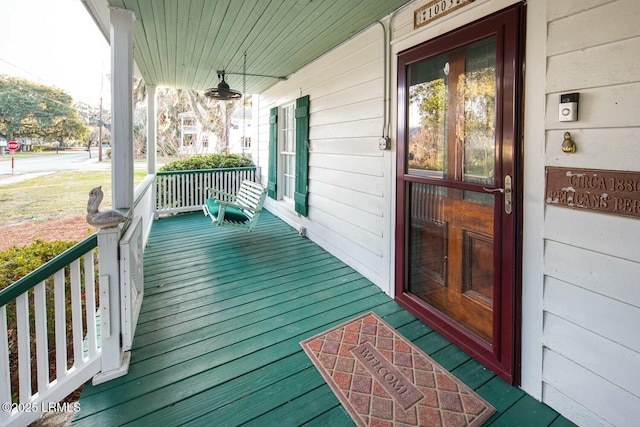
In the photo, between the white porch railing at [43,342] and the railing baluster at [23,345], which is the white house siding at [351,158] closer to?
the white porch railing at [43,342]

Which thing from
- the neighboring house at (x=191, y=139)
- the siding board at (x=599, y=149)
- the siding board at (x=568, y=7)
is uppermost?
the neighboring house at (x=191, y=139)

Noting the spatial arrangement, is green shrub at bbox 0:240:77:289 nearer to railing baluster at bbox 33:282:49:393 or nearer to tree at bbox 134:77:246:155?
railing baluster at bbox 33:282:49:393

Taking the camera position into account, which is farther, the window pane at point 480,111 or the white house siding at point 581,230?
the window pane at point 480,111

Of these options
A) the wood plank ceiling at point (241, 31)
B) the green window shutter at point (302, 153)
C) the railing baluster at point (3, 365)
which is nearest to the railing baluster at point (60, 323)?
the railing baluster at point (3, 365)

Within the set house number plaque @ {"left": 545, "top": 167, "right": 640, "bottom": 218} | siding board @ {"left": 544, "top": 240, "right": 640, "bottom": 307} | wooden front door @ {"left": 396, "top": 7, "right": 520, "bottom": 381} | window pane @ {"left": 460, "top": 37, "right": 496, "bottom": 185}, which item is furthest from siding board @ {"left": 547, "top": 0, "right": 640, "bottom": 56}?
siding board @ {"left": 544, "top": 240, "right": 640, "bottom": 307}

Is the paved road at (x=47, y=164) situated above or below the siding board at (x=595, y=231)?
above

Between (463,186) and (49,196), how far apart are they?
4.53m

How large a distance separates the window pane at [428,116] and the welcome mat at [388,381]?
4.08 feet

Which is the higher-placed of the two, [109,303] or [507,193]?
[507,193]

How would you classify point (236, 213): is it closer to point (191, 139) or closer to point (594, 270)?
point (594, 270)

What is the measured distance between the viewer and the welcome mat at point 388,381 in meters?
1.55

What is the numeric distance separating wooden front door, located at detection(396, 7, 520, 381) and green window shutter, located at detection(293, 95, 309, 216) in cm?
207

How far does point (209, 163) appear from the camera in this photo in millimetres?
7152

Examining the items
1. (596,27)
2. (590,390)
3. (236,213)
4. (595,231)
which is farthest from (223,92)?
(590,390)
